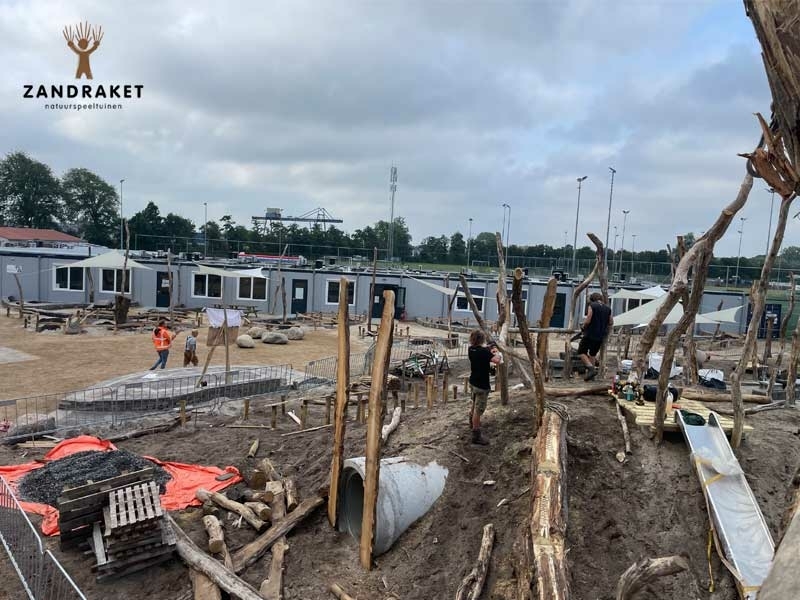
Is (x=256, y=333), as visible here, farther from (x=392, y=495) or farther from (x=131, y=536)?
(x=392, y=495)

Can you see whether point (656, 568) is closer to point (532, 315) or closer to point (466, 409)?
point (466, 409)

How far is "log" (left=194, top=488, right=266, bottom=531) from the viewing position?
7.32 meters

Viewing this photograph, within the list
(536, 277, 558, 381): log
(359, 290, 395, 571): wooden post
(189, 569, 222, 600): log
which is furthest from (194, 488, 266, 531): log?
(536, 277, 558, 381): log

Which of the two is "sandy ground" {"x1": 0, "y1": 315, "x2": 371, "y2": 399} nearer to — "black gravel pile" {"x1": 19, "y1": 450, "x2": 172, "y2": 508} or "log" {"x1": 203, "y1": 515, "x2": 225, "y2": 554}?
"black gravel pile" {"x1": 19, "y1": 450, "x2": 172, "y2": 508}

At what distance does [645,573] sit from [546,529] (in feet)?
6.65

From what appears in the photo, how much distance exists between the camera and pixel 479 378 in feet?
26.5

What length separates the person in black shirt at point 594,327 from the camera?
34.3 ft

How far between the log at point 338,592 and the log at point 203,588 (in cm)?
120

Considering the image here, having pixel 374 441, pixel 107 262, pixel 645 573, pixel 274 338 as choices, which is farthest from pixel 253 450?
pixel 107 262

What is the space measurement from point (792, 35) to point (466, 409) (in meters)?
7.67

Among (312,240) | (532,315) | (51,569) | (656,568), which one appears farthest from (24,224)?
(656,568)

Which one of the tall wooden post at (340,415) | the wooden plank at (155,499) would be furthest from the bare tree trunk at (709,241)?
the wooden plank at (155,499)

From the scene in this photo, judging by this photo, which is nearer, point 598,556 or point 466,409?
point 598,556

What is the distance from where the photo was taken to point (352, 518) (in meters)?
7.38
